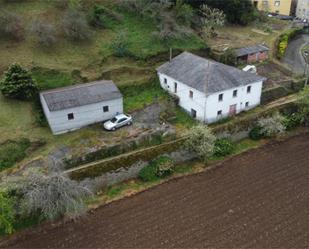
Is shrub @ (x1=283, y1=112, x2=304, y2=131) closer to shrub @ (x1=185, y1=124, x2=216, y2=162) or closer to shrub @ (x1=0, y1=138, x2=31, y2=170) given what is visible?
shrub @ (x1=185, y1=124, x2=216, y2=162)

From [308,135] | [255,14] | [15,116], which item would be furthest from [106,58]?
A: [255,14]

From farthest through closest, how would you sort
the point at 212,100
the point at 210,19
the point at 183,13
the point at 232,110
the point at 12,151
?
1. the point at 210,19
2. the point at 183,13
3. the point at 232,110
4. the point at 212,100
5. the point at 12,151

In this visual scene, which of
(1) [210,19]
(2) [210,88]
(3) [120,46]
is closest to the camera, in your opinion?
(2) [210,88]

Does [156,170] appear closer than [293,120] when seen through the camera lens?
Yes

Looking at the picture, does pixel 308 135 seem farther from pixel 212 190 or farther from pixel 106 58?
pixel 106 58

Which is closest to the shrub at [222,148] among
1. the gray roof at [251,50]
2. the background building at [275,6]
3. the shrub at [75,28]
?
Answer: the gray roof at [251,50]

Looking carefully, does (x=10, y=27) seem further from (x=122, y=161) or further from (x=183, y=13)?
(x=122, y=161)

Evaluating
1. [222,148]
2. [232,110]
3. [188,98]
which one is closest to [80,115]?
[188,98]

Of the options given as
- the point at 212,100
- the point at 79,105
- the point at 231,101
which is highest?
the point at 79,105
